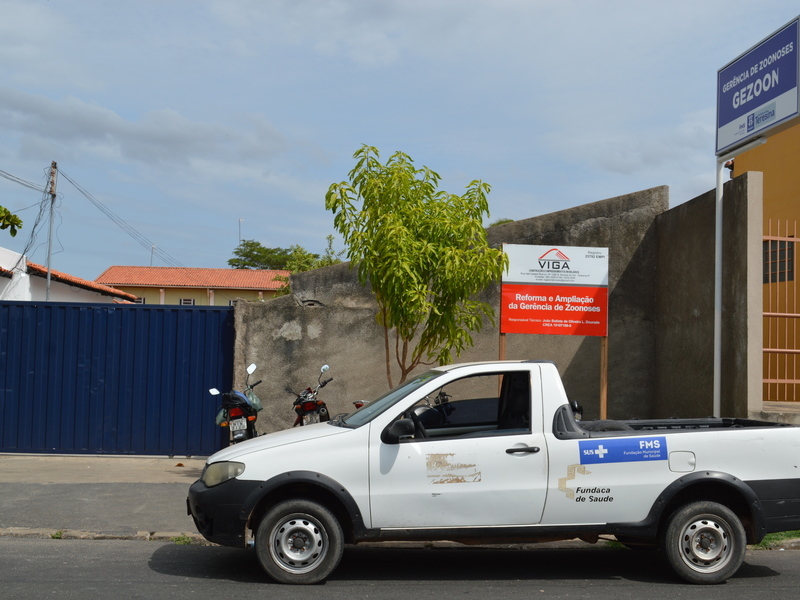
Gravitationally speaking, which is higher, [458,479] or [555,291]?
[555,291]

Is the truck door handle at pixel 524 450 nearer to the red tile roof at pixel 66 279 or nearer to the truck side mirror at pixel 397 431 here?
the truck side mirror at pixel 397 431

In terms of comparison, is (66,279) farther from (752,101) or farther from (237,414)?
(752,101)

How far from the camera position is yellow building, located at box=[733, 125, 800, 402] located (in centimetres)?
1031

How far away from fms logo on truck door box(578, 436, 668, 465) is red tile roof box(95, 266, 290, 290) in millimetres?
52585

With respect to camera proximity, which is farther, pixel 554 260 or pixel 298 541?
pixel 554 260

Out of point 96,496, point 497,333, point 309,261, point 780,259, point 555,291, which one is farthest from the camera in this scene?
point 309,261

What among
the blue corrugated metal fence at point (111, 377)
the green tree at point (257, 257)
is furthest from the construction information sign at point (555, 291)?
the green tree at point (257, 257)

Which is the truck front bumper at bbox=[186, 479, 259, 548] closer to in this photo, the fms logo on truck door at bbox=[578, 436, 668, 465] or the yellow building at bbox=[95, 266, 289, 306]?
the fms logo on truck door at bbox=[578, 436, 668, 465]

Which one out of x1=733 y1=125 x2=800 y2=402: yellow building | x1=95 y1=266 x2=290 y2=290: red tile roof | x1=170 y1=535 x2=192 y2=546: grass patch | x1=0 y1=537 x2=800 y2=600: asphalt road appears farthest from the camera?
x1=95 y1=266 x2=290 y2=290: red tile roof

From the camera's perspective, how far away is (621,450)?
592 centimetres

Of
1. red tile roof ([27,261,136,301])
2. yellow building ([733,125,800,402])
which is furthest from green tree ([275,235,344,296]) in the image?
yellow building ([733,125,800,402])

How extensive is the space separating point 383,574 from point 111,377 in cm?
646

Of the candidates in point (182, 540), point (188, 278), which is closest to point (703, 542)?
point (182, 540)

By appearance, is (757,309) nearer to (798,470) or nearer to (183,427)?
(798,470)
